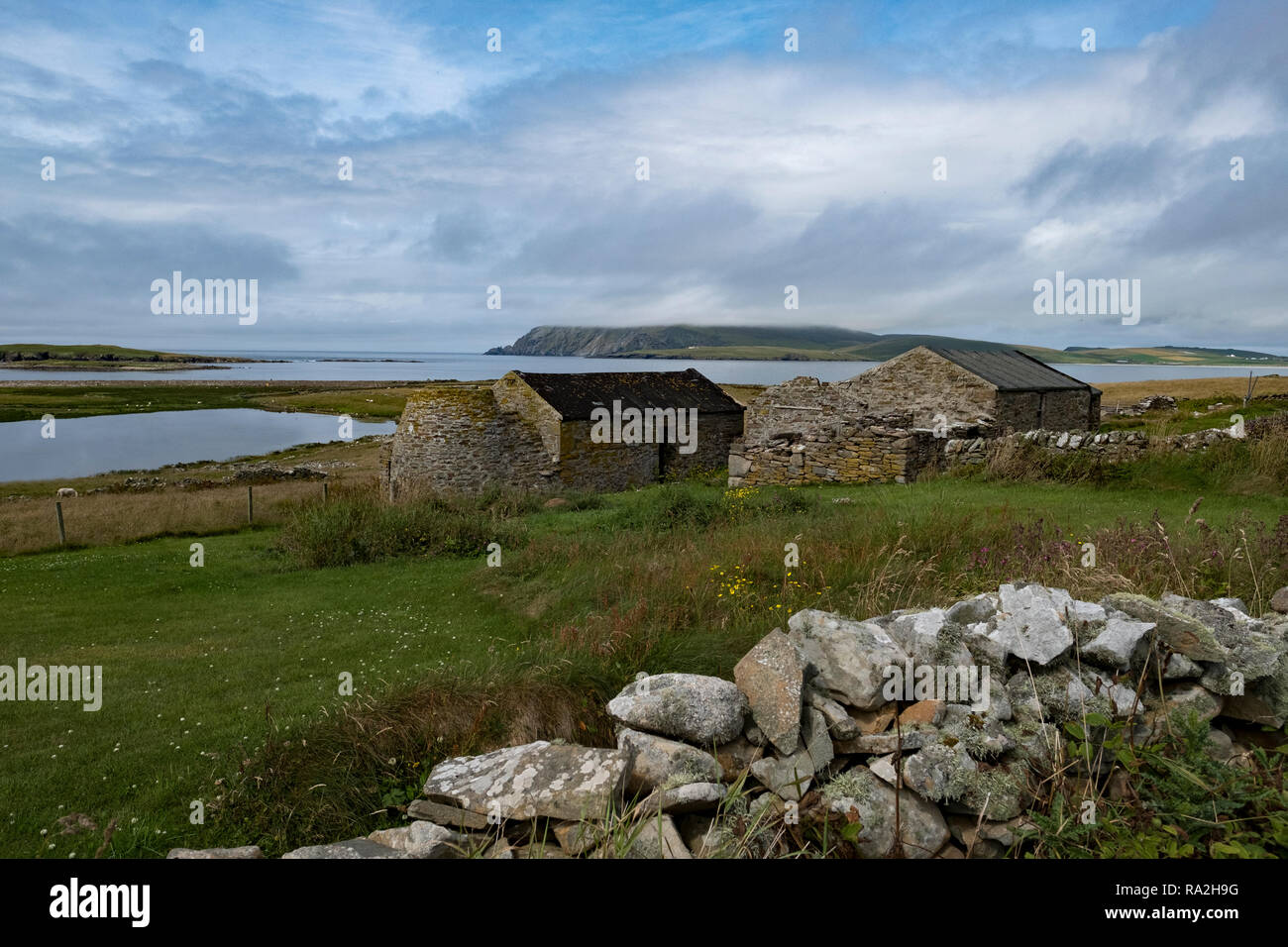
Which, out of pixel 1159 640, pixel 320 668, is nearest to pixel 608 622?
pixel 320 668

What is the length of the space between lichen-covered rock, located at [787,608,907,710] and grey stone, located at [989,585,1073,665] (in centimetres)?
78

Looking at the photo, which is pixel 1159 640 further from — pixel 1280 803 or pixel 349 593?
pixel 349 593

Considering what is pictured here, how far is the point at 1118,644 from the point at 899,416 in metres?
Result: 17.4

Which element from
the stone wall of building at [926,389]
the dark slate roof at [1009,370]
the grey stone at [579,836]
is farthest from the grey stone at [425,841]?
the dark slate roof at [1009,370]

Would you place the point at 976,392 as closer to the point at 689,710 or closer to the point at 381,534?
the point at 381,534

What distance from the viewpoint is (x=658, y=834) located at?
3461 millimetres

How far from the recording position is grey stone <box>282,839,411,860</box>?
3.52 m

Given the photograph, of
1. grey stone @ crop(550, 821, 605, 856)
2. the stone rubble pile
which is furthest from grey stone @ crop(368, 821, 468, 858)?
grey stone @ crop(550, 821, 605, 856)

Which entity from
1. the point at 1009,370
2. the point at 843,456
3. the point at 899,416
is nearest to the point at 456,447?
the point at 843,456

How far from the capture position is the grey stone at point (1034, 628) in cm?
482

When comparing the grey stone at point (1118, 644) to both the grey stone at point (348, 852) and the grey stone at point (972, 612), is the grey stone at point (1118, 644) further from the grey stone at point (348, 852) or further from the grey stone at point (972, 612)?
the grey stone at point (348, 852)

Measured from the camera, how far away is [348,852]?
3549 millimetres

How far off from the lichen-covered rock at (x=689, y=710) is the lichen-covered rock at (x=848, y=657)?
0.58 meters

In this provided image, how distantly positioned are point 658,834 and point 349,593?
9.34 m
